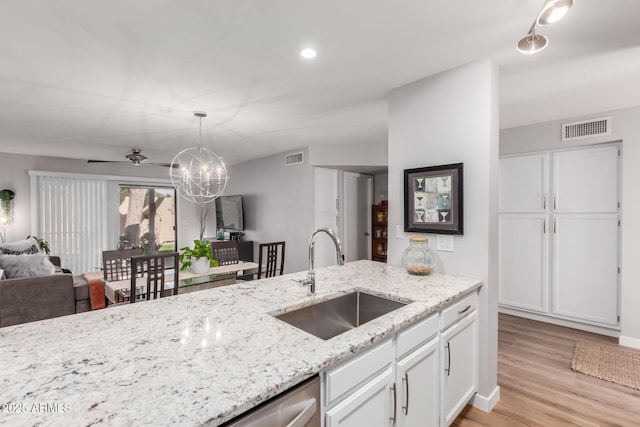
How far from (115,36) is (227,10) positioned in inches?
31.3

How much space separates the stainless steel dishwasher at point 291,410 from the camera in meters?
0.84

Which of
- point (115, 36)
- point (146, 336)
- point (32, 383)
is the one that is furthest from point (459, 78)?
point (32, 383)

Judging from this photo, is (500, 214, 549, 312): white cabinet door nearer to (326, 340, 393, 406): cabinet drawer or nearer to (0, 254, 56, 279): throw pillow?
(326, 340, 393, 406): cabinet drawer

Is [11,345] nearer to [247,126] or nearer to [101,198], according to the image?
[247,126]

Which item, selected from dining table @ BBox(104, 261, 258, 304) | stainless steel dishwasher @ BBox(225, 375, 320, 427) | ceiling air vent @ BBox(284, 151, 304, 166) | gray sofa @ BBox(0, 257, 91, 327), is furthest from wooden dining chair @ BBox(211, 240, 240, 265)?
stainless steel dishwasher @ BBox(225, 375, 320, 427)

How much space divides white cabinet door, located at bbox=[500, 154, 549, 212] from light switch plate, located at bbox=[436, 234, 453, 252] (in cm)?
227

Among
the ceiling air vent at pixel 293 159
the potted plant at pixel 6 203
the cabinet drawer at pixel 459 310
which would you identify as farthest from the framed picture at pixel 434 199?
the potted plant at pixel 6 203

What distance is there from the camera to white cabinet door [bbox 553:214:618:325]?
3354 mm

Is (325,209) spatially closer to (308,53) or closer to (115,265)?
(115,265)

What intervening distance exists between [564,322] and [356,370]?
3827 millimetres

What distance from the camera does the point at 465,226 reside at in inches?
87.4

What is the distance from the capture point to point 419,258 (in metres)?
2.25

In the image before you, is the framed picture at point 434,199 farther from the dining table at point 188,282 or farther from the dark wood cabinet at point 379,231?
the dark wood cabinet at point 379,231

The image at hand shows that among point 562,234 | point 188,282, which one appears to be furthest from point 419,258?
point 562,234
